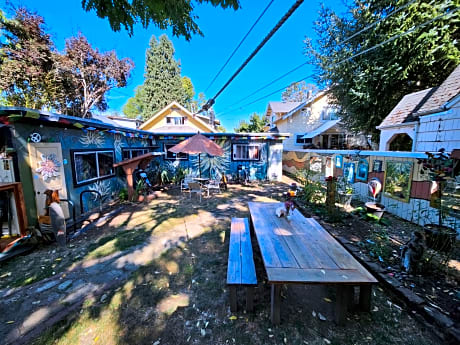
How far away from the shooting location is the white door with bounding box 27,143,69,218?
3.90 m

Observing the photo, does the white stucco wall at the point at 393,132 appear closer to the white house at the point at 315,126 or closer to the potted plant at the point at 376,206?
the potted plant at the point at 376,206

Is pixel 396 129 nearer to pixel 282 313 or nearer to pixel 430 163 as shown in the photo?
pixel 430 163

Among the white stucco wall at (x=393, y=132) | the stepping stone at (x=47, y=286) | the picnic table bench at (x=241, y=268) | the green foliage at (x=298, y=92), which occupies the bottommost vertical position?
the stepping stone at (x=47, y=286)

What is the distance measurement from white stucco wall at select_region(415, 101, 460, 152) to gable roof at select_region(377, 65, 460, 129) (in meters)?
0.22

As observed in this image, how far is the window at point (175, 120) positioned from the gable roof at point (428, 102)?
13828mm

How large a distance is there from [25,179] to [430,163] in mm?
7405

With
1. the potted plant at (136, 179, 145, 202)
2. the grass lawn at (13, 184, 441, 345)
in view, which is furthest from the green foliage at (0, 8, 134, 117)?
the grass lawn at (13, 184, 441, 345)

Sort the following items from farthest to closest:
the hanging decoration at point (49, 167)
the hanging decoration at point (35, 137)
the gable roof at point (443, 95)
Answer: the gable roof at point (443, 95) → the hanging decoration at point (49, 167) → the hanging decoration at point (35, 137)

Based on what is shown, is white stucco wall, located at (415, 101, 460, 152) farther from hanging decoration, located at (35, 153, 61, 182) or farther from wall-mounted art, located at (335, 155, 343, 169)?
hanging decoration, located at (35, 153, 61, 182)

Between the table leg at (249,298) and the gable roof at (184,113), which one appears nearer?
the table leg at (249,298)

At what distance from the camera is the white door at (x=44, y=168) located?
3.90 metres

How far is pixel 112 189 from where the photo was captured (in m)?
6.55

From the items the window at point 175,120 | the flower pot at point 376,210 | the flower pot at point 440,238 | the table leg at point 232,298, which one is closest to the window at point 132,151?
the table leg at point 232,298

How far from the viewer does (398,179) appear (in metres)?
4.88
